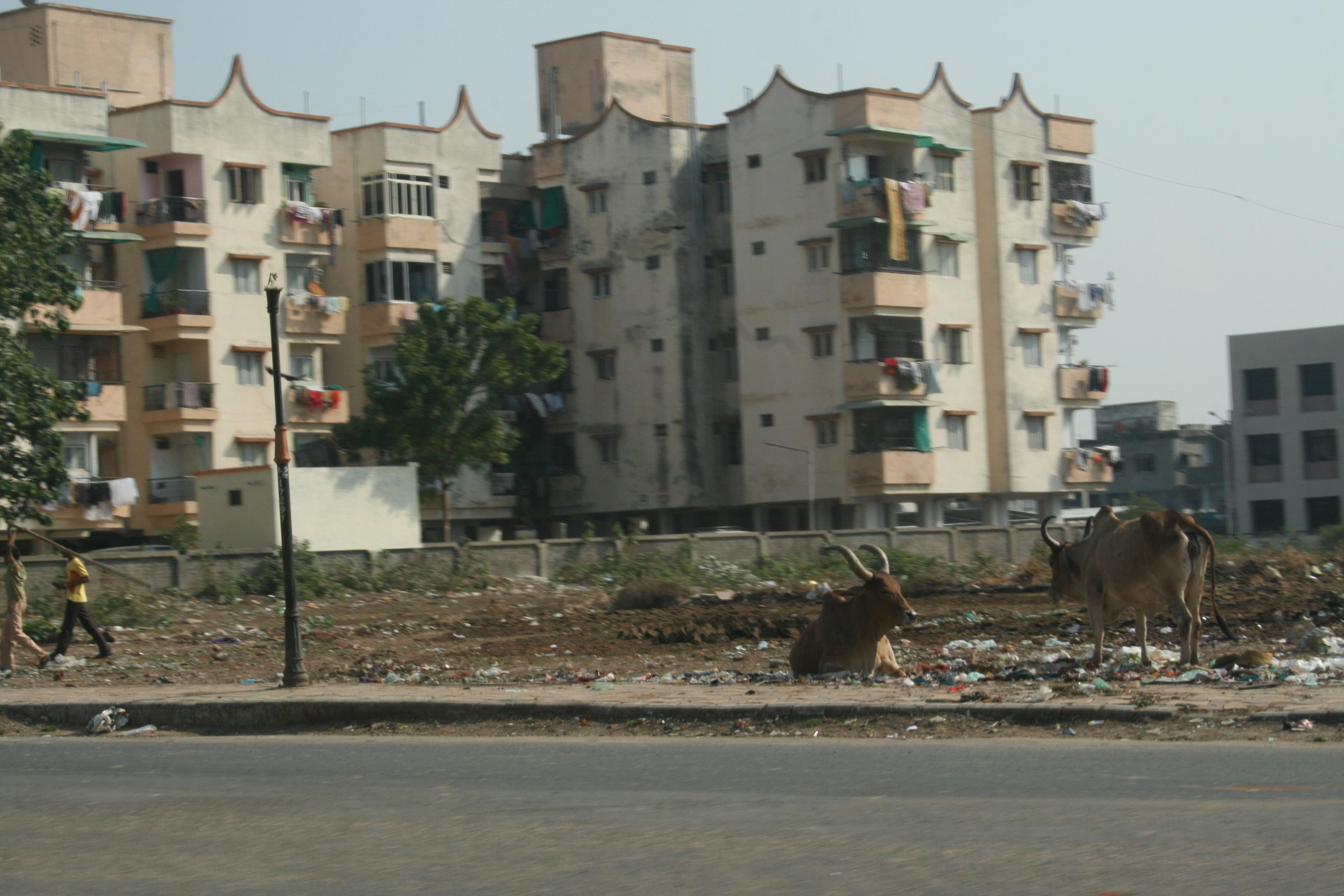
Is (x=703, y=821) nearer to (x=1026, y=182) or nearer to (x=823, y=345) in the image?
(x=823, y=345)

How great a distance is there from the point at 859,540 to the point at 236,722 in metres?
28.5

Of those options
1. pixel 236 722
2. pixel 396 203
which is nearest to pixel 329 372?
pixel 396 203

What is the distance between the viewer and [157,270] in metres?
48.0

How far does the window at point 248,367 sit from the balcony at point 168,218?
3.96 metres

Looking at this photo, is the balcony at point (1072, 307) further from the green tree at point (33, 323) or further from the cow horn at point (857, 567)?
the cow horn at point (857, 567)

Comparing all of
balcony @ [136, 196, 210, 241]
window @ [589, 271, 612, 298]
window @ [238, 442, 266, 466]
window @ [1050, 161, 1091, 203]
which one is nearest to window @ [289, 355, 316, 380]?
window @ [238, 442, 266, 466]

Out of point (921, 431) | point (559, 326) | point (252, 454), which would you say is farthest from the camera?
point (559, 326)

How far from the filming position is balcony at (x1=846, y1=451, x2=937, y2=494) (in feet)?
171

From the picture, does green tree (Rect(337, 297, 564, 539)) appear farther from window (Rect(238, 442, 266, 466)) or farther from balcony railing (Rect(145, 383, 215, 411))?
balcony railing (Rect(145, 383, 215, 411))

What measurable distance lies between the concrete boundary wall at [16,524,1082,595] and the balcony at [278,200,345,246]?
47.5 ft

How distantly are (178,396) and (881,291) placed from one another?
73.5ft

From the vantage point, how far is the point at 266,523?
39.4 metres

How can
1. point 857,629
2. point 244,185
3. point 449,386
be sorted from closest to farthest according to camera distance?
point 857,629
point 449,386
point 244,185

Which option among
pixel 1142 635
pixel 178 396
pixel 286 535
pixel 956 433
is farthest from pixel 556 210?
pixel 1142 635
